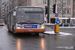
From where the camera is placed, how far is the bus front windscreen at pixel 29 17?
17156mm

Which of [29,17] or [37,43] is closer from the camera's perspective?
[37,43]

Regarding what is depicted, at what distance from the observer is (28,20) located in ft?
56.5

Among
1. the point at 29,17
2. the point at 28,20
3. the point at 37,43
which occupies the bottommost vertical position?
the point at 37,43

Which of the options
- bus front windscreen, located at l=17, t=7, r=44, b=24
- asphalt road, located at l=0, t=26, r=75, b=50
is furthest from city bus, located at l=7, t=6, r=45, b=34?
asphalt road, located at l=0, t=26, r=75, b=50

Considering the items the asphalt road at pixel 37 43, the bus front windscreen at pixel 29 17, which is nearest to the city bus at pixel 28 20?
the bus front windscreen at pixel 29 17

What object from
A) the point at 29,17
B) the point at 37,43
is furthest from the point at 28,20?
the point at 37,43

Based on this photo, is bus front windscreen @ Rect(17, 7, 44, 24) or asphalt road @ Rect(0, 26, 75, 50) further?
bus front windscreen @ Rect(17, 7, 44, 24)

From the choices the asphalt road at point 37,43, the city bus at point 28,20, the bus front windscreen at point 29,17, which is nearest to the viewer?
the asphalt road at point 37,43

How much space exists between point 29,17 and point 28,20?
0.99ft

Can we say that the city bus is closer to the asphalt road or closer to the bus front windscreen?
the bus front windscreen

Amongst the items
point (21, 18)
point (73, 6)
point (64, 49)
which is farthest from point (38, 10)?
point (73, 6)

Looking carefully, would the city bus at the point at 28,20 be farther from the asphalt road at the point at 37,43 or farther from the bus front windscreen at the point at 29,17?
the asphalt road at the point at 37,43

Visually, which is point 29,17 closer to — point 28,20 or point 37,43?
point 28,20

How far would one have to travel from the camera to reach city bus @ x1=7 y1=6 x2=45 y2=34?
671 inches
